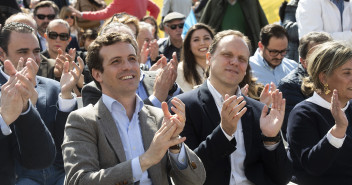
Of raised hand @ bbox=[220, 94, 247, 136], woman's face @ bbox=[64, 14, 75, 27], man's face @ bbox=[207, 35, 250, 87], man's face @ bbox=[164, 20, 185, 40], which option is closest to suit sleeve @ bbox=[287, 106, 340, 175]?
man's face @ bbox=[207, 35, 250, 87]

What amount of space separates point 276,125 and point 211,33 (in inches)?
115

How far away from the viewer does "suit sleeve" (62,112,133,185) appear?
2.98 meters

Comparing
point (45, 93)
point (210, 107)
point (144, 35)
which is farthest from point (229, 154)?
point (144, 35)

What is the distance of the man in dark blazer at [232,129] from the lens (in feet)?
11.7

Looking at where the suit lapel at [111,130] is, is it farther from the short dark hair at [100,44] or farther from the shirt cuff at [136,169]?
the short dark hair at [100,44]

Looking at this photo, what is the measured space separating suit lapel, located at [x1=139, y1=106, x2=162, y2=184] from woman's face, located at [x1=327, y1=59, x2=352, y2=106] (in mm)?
1626

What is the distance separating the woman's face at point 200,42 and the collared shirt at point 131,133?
271 cm

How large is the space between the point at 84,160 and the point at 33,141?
1.98 ft

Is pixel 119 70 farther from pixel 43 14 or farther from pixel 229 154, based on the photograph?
pixel 43 14

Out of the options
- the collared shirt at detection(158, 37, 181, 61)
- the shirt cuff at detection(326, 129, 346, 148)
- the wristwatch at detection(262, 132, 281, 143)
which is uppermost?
the wristwatch at detection(262, 132, 281, 143)

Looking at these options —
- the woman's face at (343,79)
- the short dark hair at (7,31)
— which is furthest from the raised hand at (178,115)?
the short dark hair at (7,31)

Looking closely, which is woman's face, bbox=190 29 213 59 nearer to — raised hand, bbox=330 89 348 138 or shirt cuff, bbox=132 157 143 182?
raised hand, bbox=330 89 348 138

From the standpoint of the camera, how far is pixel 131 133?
328 centimetres

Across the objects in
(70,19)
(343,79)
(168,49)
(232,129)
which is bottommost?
(168,49)
